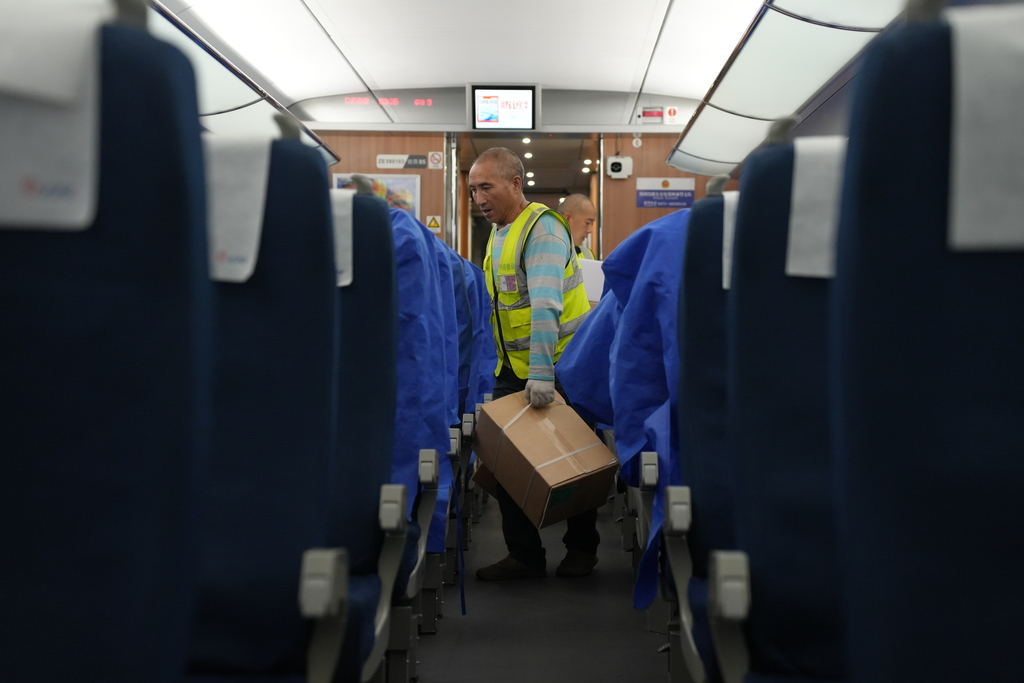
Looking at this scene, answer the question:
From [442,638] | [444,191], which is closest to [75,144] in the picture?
[442,638]

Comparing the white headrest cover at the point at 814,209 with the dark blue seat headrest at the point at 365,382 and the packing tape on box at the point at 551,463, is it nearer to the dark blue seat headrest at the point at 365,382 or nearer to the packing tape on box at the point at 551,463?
the dark blue seat headrest at the point at 365,382

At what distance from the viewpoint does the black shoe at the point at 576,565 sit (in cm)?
376

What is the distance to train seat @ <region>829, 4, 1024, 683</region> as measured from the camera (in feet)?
2.11

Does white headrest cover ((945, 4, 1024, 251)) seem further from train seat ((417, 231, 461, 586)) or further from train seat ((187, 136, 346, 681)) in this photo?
train seat ((417, 231, 461, 586))

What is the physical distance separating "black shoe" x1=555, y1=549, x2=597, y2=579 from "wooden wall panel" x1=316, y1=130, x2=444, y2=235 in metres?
4.85

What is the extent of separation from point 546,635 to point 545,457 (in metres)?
0.66

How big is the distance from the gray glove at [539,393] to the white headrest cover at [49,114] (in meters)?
2.62

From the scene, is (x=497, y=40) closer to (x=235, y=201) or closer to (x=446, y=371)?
(x=446, y=371)

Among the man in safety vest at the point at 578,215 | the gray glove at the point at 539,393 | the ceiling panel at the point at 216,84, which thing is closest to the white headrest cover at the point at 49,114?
the gray glove at the point at 539,393

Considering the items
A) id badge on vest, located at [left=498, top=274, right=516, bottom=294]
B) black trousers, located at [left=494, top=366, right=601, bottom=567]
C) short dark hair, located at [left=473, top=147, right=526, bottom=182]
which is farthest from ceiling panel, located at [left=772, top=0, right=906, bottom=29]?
black trousers, located at [left=494, top=366, right=601, bottom=567]

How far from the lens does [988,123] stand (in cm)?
64

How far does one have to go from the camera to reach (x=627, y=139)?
809cm

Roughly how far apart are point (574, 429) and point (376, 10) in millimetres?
7894

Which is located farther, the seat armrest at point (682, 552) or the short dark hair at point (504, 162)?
the short dark hair at point (504, 162)
